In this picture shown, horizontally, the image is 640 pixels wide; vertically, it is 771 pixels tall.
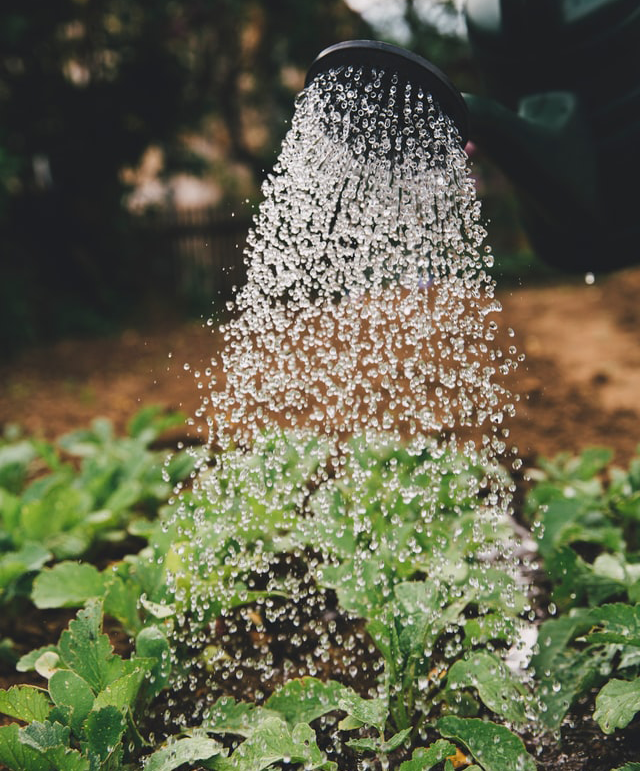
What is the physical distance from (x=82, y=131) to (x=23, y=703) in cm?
658

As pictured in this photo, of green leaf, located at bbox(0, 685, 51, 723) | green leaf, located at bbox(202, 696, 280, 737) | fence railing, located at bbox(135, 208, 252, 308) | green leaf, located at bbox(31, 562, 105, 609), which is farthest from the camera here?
fence railing, located at bbox(135, 208, 252, 308)

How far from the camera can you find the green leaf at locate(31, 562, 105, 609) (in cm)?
179

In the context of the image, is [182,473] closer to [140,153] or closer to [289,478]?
[289,478]

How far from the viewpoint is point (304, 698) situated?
5.05 ft

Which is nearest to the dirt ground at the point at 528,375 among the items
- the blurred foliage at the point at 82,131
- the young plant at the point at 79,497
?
the young plant at the point at 79,497

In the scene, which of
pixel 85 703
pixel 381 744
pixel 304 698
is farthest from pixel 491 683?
pixel 85 703

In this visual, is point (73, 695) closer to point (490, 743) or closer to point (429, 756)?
point (429, 756)

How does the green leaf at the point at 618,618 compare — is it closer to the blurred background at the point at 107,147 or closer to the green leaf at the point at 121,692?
the green leaf at the point at 121,692

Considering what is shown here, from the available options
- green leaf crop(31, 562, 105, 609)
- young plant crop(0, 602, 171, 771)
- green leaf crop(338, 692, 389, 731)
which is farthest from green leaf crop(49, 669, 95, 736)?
green leaf crop(338, 692, 389, 731)

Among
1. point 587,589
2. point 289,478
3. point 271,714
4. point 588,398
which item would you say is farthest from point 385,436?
point 588,398

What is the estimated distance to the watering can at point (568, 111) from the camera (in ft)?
5.50

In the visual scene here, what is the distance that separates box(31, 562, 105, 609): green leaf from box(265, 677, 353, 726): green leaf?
20.7 inches

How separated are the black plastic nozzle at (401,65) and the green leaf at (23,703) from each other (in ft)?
4.26

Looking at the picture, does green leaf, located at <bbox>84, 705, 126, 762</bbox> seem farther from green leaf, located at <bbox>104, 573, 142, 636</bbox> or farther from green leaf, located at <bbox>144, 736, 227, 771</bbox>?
green leaf, located at <bbox>104, 573, 142, 636</bbox>
